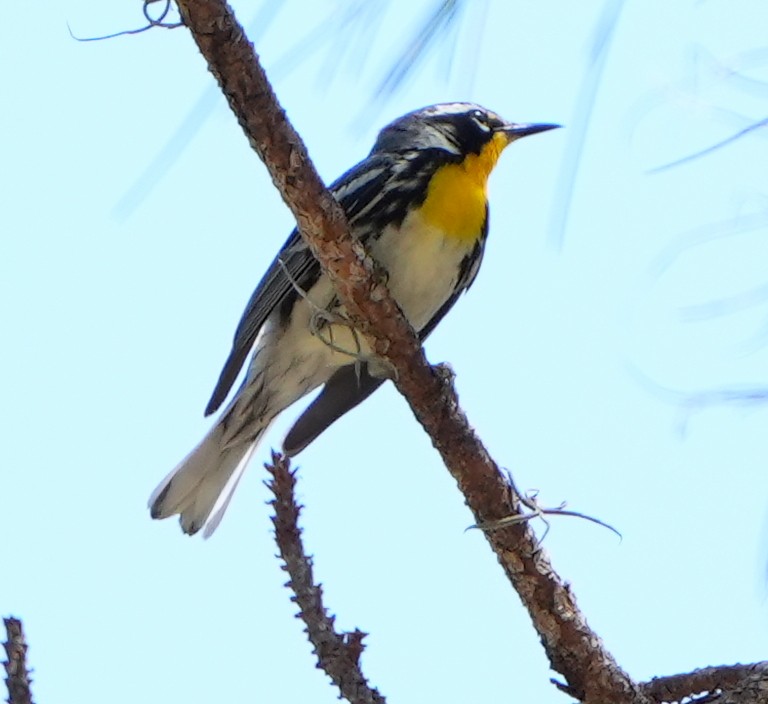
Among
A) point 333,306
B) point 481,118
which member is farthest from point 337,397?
point 481,118

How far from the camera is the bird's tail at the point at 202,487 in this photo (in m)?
3.26

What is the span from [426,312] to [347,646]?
65.8 inches

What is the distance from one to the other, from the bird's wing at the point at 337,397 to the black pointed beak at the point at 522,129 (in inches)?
20.6

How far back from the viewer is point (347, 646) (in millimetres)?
1807

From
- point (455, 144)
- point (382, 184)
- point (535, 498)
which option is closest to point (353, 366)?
point (382, 184)

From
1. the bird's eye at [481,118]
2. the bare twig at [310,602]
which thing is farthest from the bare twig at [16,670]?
the bird's eye at [481,118]

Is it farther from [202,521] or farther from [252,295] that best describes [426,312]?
[202,521]

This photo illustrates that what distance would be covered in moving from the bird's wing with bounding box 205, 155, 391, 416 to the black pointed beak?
24.1 inches

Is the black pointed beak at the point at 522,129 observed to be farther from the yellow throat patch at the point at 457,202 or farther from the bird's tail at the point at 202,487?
the bird's tail at the point at 202,487

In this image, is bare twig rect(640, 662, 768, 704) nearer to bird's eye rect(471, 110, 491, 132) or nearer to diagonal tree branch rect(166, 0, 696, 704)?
diagonal tree branch rect(166, 0, 696, 704)

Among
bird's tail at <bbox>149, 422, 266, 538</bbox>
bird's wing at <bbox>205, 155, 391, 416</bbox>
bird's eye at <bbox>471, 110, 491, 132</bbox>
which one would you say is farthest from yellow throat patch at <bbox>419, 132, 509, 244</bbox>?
bird's tail at <bbox>149, 422, 266, 538</bbox>

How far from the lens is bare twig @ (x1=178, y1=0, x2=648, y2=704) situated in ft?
6.10

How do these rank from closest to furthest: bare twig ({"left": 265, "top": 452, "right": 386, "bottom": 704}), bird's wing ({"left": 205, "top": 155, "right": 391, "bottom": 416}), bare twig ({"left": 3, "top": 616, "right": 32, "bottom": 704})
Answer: bare twig ({"left": 3, "top": 616, "right": 32, "bottom": 704}), bare twig ({"left": 265, "top": 452, "right": 386, "bottom": 704}), bird's wing ({"left": 205, "top": 155, "right": 391, "bottom": 416})

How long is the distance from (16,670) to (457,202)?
1.96 meters
